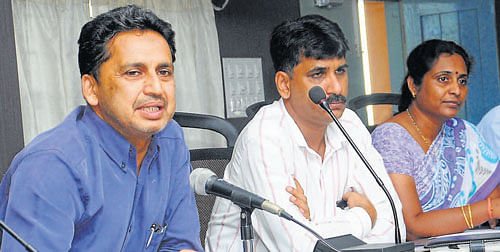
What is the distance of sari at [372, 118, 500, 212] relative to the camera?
7.29 ft

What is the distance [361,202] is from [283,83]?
16.2 inches

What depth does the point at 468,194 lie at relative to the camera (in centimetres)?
234

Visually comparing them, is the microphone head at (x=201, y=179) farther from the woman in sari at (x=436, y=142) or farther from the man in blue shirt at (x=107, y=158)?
the woman in sari at (x=436, y=142)

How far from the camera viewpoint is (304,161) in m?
1.86

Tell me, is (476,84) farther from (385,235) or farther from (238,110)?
(385,235)

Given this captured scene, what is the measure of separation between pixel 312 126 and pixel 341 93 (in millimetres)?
126

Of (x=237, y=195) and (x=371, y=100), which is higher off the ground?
(x=371, y=100)

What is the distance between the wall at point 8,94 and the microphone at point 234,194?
78cm

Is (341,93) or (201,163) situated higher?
(341,93)

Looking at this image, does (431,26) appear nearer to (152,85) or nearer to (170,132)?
(170,132)

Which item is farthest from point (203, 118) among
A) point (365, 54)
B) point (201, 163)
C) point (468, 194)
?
point (365, 54)

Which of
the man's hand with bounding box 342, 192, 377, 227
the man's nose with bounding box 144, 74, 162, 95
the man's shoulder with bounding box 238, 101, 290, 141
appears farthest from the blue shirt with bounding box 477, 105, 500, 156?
the man's nose with bounding box 144, 74, 162, 95

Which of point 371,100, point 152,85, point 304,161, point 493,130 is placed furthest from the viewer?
point 493,130

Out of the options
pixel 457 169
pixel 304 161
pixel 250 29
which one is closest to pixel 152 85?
pixel 304 161
